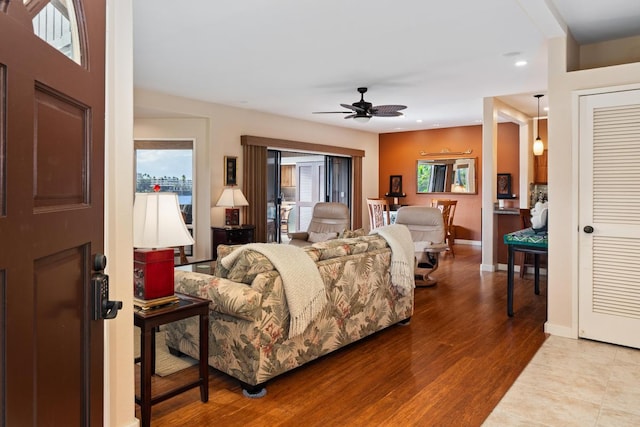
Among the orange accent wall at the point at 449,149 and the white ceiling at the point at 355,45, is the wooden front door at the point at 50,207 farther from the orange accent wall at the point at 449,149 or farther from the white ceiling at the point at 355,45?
the orange accent wall at the point at 449,149

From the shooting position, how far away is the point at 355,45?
13.6 ft

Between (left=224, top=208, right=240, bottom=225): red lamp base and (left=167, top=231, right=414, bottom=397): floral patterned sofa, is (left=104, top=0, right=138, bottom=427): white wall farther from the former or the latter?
(left=224, top=208, right=240, bottom=225): red lamp base

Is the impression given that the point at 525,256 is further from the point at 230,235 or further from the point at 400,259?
the point at 230,235

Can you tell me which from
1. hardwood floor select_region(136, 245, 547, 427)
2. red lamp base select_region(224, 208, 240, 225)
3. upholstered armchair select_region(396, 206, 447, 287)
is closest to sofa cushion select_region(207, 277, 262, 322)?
hardwood floor select_region(136, 245, 547, 427)

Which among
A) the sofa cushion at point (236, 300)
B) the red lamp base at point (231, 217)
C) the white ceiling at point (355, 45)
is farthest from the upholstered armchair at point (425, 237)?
the sofa cushion at point (236, 300)

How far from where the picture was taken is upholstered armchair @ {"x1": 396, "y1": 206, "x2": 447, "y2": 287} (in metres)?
5.57

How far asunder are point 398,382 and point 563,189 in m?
2.16

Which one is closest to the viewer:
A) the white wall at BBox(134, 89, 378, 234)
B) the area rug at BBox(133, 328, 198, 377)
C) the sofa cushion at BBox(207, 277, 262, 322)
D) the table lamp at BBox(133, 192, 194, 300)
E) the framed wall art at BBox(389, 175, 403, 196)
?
the table lamp at BBox(133, 192, 194, 300)

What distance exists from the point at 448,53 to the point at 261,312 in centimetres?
323

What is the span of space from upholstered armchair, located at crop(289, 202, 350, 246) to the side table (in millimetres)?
4069

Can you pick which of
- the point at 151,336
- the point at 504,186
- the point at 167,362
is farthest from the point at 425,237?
the point at 151,336

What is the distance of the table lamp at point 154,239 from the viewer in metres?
2.33

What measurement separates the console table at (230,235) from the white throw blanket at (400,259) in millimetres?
3206

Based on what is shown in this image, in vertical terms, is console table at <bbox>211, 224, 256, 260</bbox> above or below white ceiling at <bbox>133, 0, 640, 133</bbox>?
below
